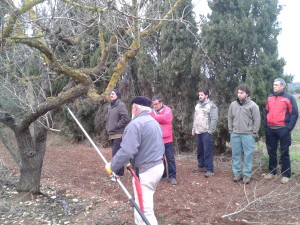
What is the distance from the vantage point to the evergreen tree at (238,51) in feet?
21.9

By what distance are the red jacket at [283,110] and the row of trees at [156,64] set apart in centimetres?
95

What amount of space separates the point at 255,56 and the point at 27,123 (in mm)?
5008

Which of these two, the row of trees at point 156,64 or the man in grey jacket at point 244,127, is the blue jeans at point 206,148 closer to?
the man in grey jacket at point 244,127

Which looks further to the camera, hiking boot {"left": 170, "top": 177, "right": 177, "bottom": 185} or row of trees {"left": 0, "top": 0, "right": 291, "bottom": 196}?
hiking boot {"left": 170, "top": 177, "right": 177, "bottom": 185}

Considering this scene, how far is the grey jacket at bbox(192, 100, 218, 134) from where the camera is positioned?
19.6 feet

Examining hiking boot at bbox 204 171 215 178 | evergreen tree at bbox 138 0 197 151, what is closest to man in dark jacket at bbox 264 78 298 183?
→ hiking boot at bbox 204 171 215 178

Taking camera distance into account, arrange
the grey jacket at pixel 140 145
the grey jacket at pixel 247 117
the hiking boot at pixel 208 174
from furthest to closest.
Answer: the hiking boot at pixel 208 174 → the grey jacket at pixel 247 117 → the grey jacket at pixel 140 145

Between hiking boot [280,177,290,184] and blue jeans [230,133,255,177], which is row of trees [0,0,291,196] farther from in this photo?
hiking boot [280,177,290,184]

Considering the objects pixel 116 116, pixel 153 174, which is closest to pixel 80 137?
pixel 116 116

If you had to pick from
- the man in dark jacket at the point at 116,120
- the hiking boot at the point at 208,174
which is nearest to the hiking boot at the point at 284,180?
the hiking boot at the point at 208,174

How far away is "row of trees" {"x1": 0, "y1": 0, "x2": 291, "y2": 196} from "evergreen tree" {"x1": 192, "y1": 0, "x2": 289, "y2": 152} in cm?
2

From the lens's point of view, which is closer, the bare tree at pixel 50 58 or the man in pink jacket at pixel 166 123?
the bare tree at pixel 50 58

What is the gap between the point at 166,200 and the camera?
494cm

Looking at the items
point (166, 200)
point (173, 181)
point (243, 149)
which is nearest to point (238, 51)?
point (243, 149)
